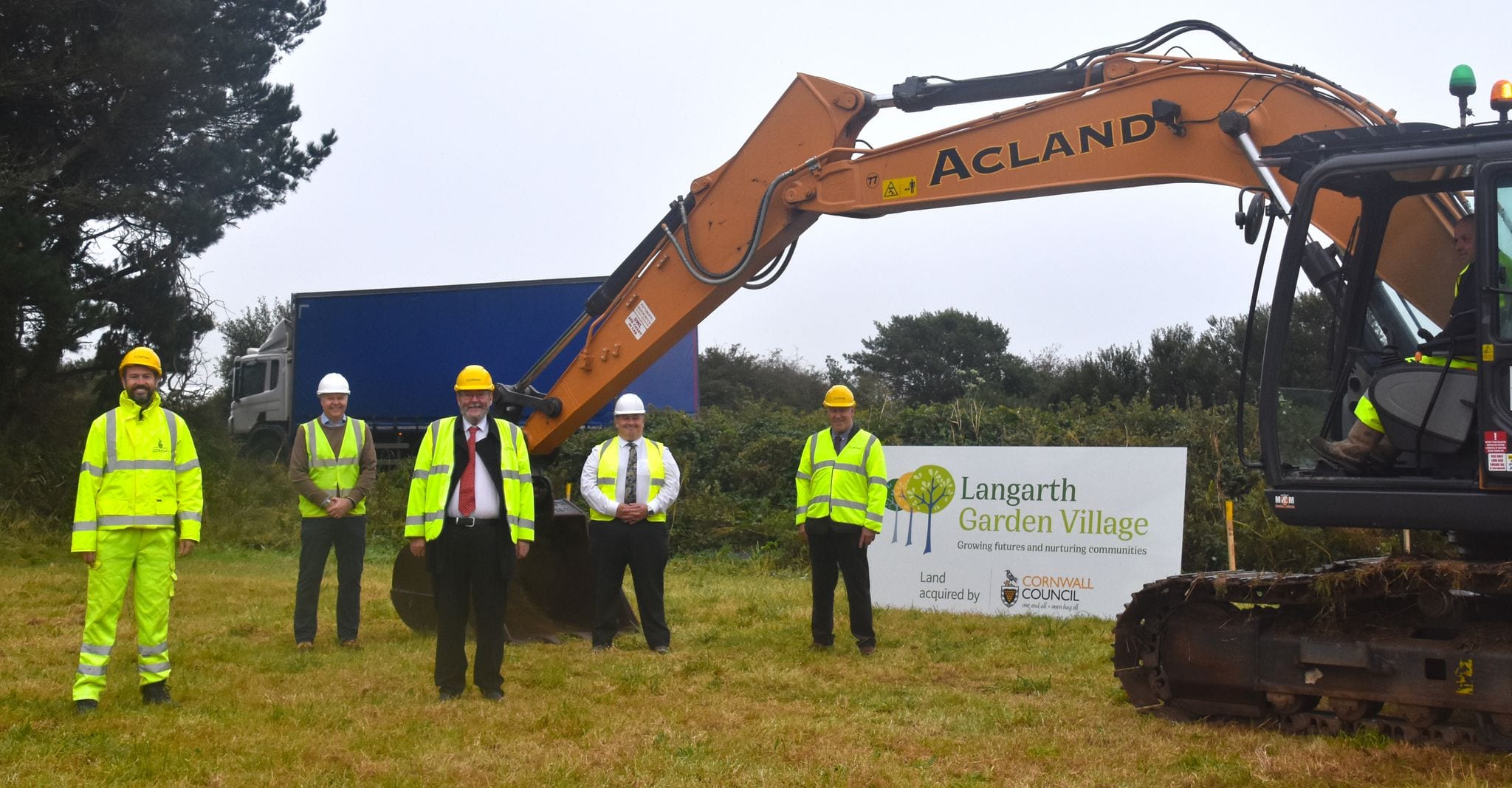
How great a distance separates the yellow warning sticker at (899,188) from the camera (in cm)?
788

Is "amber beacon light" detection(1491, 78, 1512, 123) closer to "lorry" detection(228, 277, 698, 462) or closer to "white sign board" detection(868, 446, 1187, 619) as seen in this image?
"white sign board" detection(868, 446, 1187, 619)

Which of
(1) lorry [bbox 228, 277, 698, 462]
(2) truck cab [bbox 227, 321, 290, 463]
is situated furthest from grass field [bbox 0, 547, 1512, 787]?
(2) truck cab [bbox 227, 321, 290, 463]

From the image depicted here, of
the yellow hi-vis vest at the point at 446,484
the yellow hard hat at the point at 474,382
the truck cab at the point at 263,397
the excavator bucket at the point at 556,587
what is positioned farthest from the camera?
the truck cab at the point at 263,397

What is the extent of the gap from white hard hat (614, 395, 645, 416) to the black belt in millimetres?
1998

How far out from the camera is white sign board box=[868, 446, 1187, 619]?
10938 millimetres

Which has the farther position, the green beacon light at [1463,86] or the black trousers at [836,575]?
the black trousers at [836,575]

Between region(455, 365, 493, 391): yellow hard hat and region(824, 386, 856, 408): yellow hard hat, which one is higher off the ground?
region(824, 386, 856, 408): yellow hard hat

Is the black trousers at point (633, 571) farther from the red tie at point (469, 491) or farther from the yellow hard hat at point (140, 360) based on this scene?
the yellow hard hat at point (140, 360)

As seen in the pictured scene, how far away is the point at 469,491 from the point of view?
24.4 ft

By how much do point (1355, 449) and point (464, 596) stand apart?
4615 millimetres

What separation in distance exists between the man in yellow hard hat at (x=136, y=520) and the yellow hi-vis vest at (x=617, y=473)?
2.81m

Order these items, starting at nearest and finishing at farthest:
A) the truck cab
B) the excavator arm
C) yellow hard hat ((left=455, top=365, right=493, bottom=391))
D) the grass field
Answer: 1. the grass field
2. the excavator arm
3. yellow hard hat ((left=455, top=365, right=493, bottom=391))
4. the truck cab

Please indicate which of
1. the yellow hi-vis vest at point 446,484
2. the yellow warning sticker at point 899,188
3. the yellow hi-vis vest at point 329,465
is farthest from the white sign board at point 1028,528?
the yellow hi-vis vest at point 446,484

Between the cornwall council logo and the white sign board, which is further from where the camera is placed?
the cornwall council logo
